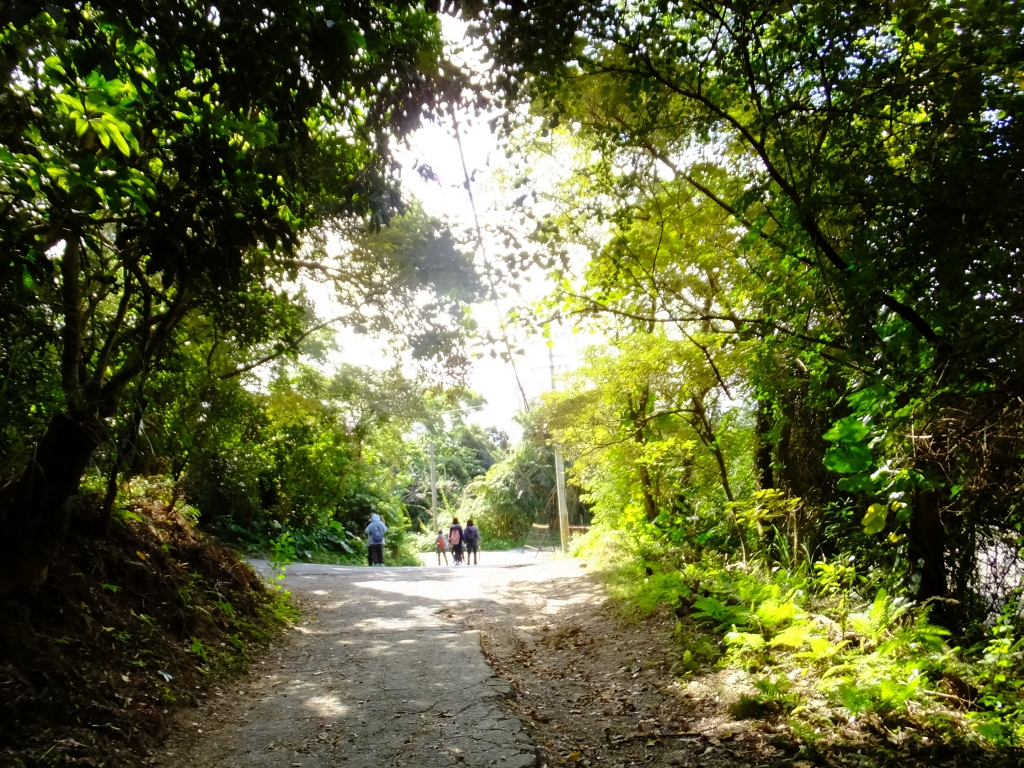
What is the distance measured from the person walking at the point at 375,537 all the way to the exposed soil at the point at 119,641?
9.70 metres

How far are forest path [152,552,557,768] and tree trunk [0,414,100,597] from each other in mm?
1718

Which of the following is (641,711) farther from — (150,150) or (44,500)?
(150,150)

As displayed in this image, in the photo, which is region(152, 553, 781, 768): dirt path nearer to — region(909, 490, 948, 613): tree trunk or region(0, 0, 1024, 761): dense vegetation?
region(0, 0, 1024, 761): dense vegetation

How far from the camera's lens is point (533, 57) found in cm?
409

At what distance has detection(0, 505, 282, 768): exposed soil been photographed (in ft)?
13.1

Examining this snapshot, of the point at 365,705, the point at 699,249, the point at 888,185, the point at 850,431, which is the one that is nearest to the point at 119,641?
the point at 365,705

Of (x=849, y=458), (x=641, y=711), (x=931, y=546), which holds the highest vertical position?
(x=849, y=458)

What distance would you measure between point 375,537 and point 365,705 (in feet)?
42.5

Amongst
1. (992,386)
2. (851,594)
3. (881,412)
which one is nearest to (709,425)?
(851,594)

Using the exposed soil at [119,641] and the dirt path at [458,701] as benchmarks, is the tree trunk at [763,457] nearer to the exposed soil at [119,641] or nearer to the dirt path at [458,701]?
the dirt path at [458,701]

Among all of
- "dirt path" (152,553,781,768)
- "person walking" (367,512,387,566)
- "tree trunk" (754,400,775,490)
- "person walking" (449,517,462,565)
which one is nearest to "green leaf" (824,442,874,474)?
"dirt path" (152,553,781,768)

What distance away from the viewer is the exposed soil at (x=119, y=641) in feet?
13.1

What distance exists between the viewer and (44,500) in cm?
496

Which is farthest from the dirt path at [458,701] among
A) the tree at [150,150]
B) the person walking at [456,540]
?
the person walking at [456,540]
